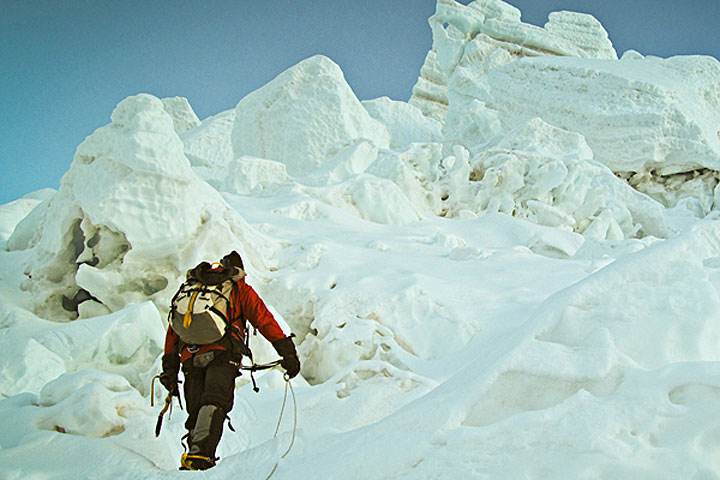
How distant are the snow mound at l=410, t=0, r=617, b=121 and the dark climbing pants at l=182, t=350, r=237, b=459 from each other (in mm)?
18994

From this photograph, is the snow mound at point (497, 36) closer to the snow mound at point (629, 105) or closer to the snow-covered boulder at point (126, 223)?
the snow mound at point (629, 105)

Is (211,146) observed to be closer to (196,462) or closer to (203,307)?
(203,307)

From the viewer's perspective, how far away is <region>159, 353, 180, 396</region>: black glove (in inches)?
99.7

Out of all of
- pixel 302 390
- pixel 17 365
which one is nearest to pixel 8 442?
pixel 17 365

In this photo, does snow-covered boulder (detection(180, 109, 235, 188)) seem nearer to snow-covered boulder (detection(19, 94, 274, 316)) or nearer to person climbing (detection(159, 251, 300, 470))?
snow-covered boulder (detection(19, 94, 274, 316))

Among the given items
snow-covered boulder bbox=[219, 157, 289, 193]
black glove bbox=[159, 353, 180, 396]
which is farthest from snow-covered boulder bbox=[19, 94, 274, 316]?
snow-covered boulder bbox=[219, 157, 289, 193]

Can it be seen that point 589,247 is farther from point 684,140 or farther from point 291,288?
point 684,140

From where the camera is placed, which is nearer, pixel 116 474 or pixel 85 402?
pixel 116 474

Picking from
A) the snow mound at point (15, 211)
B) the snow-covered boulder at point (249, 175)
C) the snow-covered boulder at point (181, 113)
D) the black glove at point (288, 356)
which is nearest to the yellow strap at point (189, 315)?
the black glove at point (288, 356)

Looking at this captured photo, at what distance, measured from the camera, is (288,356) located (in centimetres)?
248

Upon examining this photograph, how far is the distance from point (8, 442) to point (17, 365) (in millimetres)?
1352

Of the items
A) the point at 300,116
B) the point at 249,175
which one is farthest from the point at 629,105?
the point at 249,175

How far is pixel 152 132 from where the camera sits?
15.7 ft

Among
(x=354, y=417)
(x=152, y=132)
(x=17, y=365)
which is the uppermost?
(x=152, y=132)
